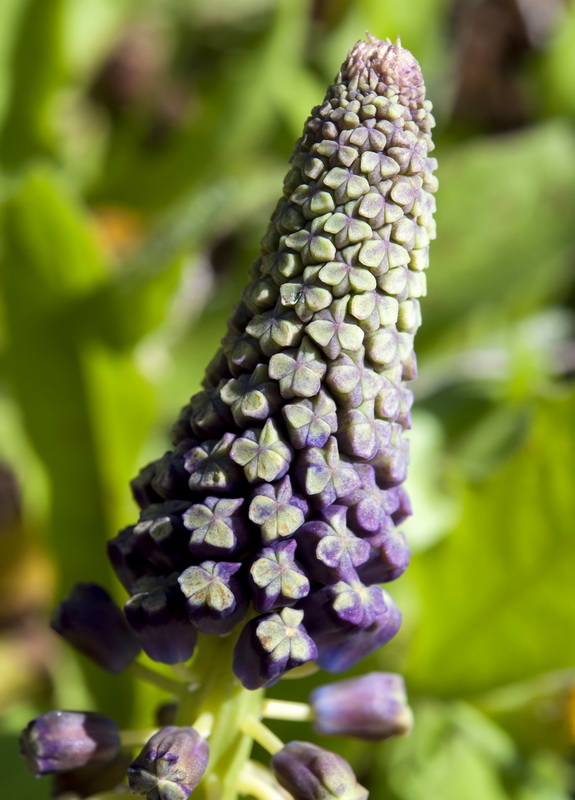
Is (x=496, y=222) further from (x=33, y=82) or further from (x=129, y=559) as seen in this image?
(x=129, y=559)

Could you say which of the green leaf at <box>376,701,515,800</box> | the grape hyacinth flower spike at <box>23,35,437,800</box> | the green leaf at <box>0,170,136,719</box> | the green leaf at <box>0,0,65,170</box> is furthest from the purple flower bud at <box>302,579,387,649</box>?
the green leaf at <box>0,0,65,170</box>

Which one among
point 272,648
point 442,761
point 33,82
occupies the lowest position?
point 442,761

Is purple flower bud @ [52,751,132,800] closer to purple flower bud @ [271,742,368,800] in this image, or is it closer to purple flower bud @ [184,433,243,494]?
purple flower bud @ [271,742,368,800]

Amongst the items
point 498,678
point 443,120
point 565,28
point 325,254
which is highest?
point 565,28

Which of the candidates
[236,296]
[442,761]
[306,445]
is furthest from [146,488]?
[236,296]

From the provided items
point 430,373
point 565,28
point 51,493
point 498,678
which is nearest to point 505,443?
point 430,373

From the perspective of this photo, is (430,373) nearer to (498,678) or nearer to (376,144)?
(498,678)
